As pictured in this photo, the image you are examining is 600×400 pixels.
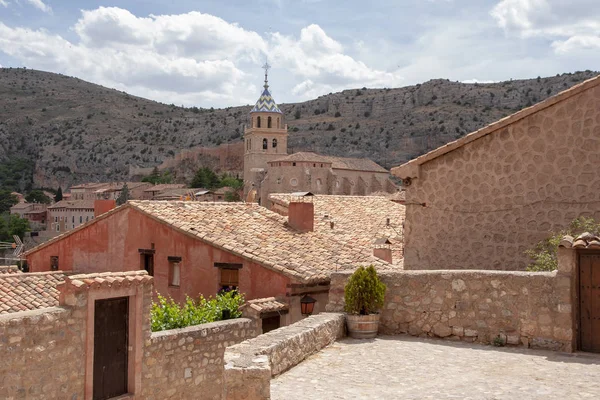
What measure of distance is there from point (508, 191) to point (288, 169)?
207 feet

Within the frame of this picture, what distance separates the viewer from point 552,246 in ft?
33.2

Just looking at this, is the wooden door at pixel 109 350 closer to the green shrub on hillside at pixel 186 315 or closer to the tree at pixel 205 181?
the green shrub on hillside at pixel 186 315

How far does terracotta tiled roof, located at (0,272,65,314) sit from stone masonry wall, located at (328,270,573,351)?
6.79 meters

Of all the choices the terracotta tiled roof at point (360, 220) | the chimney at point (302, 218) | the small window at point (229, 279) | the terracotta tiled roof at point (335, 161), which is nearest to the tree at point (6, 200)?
the terracotta tiled roof at point (335, 161)

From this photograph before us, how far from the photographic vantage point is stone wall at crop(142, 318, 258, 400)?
1030 centimetres

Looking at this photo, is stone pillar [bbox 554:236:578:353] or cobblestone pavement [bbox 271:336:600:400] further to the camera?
stone pillar [bbox 554:236:578:353]

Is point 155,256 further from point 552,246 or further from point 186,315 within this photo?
point 552,246

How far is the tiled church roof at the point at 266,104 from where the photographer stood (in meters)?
89.1

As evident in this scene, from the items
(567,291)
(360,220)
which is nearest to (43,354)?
(567,291)

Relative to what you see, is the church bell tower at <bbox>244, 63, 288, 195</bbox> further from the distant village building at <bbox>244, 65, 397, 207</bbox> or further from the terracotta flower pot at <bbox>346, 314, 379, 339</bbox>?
the terracotta flower pot at <bbox>346, 314, 379, 339</bbox>

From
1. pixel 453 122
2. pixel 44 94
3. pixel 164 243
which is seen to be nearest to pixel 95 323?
pixel 164 243

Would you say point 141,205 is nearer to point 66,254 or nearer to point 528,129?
point 66,254

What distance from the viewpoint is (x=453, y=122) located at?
104500 mm

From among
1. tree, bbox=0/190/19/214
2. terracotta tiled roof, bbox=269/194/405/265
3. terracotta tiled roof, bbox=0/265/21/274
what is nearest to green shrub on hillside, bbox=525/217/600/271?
terracotta tiled roof, bbox=269/194/405/265
